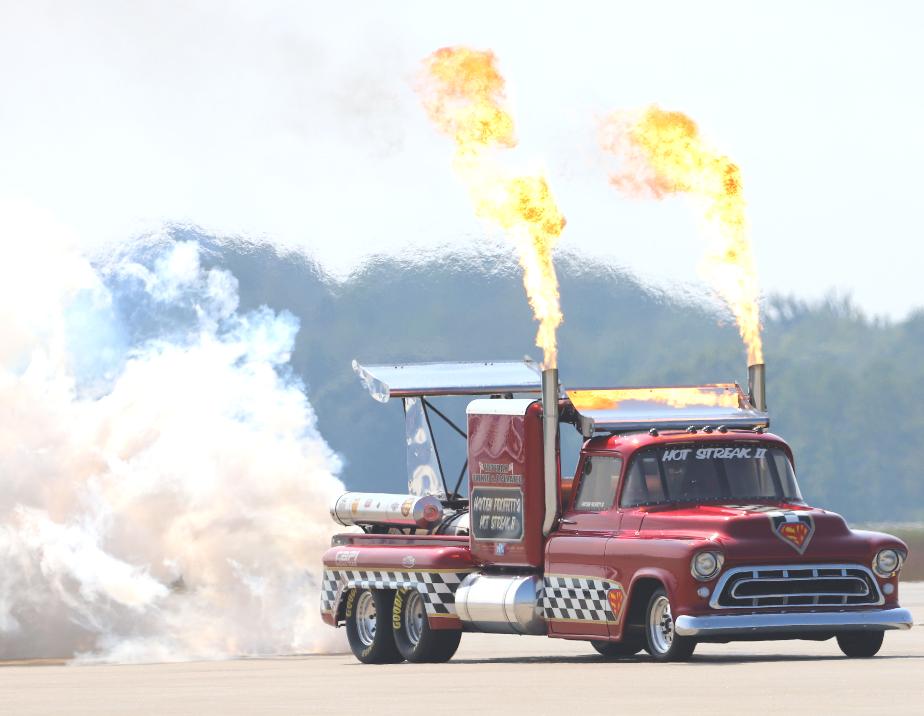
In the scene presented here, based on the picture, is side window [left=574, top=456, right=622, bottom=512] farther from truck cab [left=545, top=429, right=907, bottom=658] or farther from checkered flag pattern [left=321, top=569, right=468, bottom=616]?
checkered flag pattern [left=321, top=569, right=468, bottom=616]

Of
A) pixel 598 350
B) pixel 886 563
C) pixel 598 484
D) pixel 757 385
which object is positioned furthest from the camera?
pixel 598 350

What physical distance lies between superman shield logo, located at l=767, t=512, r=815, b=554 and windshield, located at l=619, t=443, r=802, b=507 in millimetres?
1151

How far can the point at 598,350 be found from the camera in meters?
63.9

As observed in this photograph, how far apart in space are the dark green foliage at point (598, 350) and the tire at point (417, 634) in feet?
43.8

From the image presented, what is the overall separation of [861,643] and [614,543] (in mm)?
2679

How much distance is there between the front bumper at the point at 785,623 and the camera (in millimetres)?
24359

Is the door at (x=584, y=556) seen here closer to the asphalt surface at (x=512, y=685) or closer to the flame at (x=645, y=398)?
the asphalt surface at (x=512, y=685)

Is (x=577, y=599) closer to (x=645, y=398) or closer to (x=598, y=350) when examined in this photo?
(x=645, y=398)

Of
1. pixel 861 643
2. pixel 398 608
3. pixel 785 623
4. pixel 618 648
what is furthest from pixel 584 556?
pixel 398 608

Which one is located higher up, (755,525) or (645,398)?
(645,398)

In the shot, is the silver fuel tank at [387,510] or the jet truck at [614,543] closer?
the jet truck at [614,543]

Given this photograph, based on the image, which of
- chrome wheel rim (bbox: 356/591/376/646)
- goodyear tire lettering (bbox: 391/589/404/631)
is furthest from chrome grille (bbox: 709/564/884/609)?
chrome wheel rim (bbox: 356/591/376/646)

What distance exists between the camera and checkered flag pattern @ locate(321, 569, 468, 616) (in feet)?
90.7

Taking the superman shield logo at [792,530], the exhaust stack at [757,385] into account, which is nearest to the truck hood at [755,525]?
the superman shield logo at [792,530]
